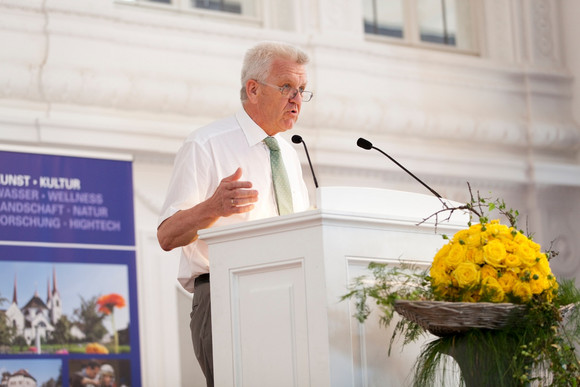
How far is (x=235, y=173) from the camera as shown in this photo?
10.8 ft

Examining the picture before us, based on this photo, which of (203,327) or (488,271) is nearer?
(488,271)

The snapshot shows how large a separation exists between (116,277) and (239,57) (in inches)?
71.1

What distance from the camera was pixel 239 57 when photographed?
24.3ft

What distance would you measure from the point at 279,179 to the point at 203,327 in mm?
578

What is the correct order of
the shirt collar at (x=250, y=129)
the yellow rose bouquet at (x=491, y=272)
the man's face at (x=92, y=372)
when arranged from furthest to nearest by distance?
the man's face at (x=92, y=372) → the shirt collar at (x=250, y=129) → the yellow rose bouquet at (x=491, y=272)

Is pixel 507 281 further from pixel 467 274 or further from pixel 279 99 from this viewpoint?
pixel 279 99

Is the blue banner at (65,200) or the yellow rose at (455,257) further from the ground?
the blue banner at (65,200)

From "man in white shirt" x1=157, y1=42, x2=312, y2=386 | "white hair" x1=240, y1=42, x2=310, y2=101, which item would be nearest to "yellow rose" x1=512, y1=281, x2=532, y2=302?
"man in white shirt" x1=157, y1=42, x2=312, y2=386

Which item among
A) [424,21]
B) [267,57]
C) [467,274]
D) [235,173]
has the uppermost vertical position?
[424,21]

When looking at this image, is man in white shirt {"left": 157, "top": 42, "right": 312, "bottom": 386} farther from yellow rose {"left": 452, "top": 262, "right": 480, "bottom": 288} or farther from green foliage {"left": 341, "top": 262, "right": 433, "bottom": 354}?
yellow rose {"left": 452, "top": 262, "right": 480, "bottom": 288}

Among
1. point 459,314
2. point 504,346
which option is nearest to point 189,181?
point 459,314

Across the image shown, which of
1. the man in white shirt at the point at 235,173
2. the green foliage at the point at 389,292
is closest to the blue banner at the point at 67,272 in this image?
the man in white shirt at the point at 235,173

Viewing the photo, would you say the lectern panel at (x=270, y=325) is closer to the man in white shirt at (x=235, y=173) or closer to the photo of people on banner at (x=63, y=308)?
the man in white shirt at (x=235, y=173)

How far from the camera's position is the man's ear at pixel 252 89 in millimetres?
3896
